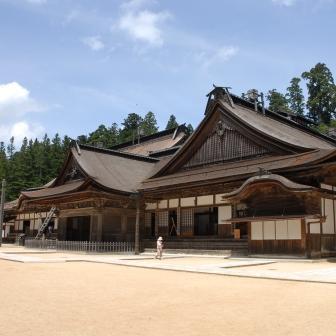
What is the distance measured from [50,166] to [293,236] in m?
63.6

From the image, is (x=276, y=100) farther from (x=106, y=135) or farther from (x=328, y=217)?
(x=328, y=217)

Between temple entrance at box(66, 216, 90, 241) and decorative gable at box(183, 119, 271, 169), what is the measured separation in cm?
1048

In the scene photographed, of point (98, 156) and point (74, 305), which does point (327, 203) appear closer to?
point (74, 305)

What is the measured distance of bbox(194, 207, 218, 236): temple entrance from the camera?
26087 millimetres

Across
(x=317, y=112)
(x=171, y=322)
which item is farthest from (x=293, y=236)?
(x=317, y=112)

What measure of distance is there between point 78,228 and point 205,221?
12123 mm

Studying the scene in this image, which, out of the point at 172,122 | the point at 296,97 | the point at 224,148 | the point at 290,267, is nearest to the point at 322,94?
the point at 296,97

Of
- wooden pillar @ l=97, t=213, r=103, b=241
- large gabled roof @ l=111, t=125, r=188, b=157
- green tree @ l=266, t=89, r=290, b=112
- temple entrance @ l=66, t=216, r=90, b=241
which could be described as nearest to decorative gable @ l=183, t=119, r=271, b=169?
wooden pillar @ l=97, t=213, r=103, b=241

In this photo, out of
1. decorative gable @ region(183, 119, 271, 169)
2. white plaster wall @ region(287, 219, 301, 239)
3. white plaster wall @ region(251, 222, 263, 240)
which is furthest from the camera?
decorative gable @ region(183, 119, 271, 169)

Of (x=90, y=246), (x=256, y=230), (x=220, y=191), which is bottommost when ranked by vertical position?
(x=90, y=246)

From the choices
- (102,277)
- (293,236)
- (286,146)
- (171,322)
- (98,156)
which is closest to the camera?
(171,322)

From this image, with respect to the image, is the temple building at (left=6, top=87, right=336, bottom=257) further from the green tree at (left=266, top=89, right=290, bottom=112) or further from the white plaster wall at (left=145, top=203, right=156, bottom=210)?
the green tree at (left=266, top=89, right=290, bottom=112)

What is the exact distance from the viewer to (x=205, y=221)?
27047 millimetres

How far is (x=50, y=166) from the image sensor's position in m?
77.4
